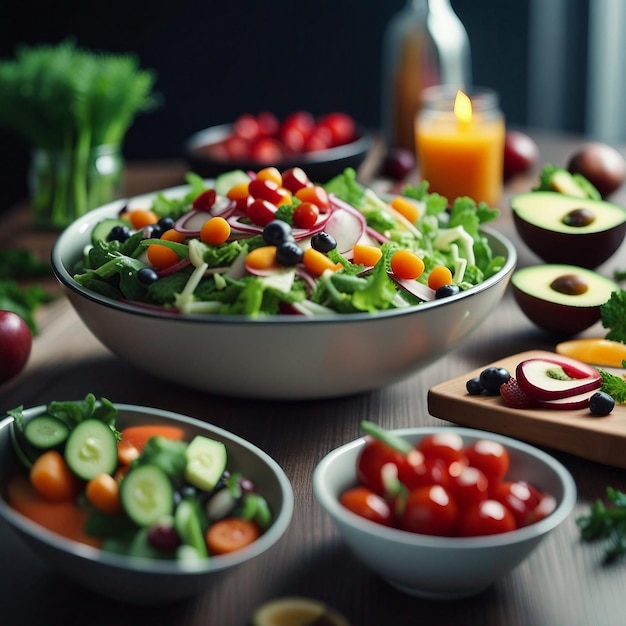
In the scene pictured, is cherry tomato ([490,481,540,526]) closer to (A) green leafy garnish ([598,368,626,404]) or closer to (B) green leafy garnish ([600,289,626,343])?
(A) green leafy garnish ([598,368,626,404])

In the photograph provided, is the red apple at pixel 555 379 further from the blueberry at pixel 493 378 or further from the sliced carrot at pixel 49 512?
the sliced carrot at pixel 49 512

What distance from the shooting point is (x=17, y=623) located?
0.91 m

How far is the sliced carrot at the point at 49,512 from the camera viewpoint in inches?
36.4

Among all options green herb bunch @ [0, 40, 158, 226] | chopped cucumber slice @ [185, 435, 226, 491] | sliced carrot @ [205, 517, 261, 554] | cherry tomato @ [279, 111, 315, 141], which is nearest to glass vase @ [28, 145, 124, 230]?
green herb bunch @ [0, 40, 158, 226]

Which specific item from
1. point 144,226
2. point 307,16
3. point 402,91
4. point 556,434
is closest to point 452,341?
point 556,434

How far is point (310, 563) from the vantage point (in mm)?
989

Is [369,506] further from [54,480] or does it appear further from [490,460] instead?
[54,480]

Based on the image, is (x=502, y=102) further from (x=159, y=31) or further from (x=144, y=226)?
(x=144, y=226)

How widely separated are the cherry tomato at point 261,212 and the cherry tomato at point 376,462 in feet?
1.65

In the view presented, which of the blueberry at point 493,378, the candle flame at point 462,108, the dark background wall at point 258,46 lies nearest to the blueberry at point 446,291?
the blueberry at point 493,378

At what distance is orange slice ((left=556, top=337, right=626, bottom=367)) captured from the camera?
1436 millimetres

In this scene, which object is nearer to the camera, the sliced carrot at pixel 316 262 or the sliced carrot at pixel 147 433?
the sliced carrot at pixel 147 433

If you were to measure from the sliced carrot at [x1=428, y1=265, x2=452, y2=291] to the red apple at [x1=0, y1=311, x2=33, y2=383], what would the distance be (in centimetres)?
66

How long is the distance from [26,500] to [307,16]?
3.46 metres
